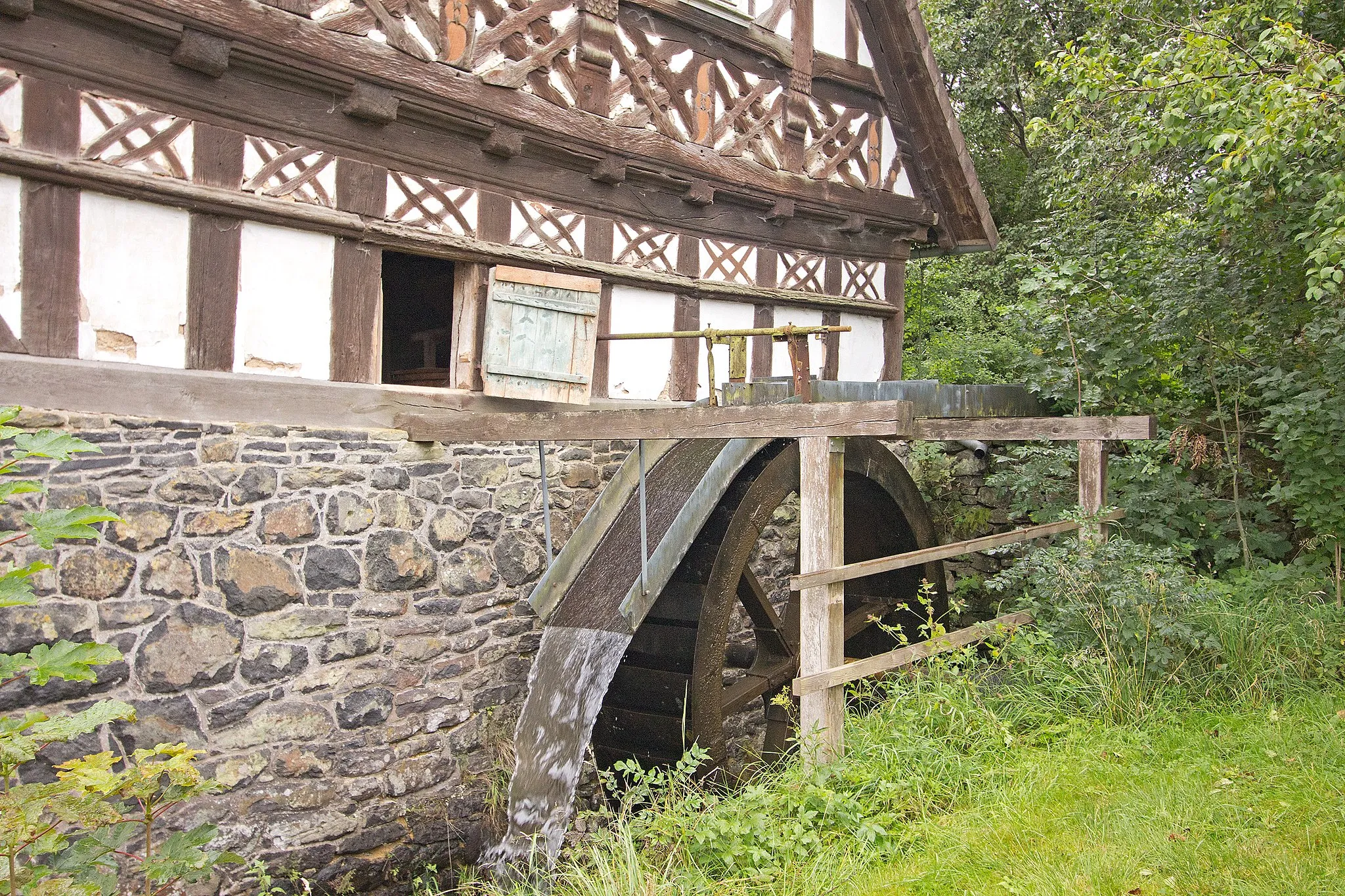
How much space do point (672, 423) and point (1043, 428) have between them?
8.07ft

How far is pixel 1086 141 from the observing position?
8500 mm

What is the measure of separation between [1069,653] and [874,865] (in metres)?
1.94

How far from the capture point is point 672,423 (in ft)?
14.9

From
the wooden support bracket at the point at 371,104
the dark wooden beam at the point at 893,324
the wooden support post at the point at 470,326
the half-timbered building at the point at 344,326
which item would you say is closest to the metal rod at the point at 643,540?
the half-timbered building at the point at 344,326

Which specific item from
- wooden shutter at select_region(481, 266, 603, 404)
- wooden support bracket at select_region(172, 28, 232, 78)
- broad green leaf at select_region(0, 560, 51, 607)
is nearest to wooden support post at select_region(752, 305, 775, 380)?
wooden shutter at select_region(481, 266, 603, 404)

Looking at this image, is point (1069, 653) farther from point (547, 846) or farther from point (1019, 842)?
point (547, 846)

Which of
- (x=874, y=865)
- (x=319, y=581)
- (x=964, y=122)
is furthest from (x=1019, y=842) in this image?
(x=964, y=122)

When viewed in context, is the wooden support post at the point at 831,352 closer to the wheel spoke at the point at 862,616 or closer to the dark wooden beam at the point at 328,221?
the dark wooden beam at the point at 328,221

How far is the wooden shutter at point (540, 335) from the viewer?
18.2ft

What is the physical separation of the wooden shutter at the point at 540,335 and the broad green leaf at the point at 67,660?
3.48 metres

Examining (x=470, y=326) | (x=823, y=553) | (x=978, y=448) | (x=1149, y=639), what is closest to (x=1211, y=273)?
(x=978, y=448)

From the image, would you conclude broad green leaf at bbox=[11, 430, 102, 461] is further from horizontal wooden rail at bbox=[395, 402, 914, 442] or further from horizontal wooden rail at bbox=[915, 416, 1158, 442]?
horizontal wooden rail at bbox=[915, 416, 1158, 442]

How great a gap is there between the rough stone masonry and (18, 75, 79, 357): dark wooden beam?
37cm

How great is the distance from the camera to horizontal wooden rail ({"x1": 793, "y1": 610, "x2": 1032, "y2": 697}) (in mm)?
4160
